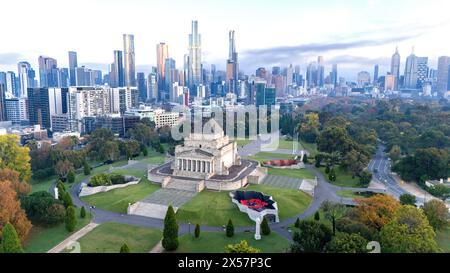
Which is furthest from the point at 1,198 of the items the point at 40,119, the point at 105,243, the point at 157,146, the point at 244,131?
the point at 40,119

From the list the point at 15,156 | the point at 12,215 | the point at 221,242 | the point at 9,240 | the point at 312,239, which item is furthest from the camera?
the point at 15,156

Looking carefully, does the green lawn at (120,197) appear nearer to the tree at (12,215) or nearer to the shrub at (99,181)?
the shrub at (99,181)

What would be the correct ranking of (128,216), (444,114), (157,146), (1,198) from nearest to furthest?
(1,198) < (128,216) < (157,146) < (444,114)

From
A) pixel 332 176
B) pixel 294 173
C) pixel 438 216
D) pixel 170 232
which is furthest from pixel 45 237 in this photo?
pixel 332 176

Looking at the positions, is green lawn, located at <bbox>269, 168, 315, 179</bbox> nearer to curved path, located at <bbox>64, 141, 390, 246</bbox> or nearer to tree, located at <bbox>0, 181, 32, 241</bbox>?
curved path, located at <bbox>64, 141, 390, 246</bbox>

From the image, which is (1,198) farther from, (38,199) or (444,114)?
(444,114)

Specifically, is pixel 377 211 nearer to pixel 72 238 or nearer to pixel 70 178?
pixel 72 238
